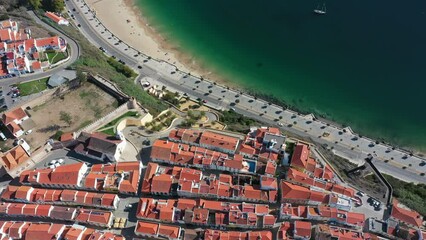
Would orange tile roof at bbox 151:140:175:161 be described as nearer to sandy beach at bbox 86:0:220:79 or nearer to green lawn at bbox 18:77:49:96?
green lawn at bbox 18:77:49:96

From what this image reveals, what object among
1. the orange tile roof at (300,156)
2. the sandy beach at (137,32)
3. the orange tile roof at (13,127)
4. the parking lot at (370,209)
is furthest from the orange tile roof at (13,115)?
the parking lot at (370,209)

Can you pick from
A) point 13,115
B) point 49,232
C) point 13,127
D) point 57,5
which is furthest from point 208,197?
point 57,5

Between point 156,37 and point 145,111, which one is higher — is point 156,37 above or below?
above

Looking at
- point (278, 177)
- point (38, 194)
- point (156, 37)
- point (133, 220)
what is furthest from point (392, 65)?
point (38, 194)

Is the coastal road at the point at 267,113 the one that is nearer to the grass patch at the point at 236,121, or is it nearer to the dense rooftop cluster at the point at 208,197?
the grass patch at the point at 236,121

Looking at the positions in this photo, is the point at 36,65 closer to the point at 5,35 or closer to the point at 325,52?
the point at 5,35

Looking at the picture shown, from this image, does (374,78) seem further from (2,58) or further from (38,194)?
(2,58)
